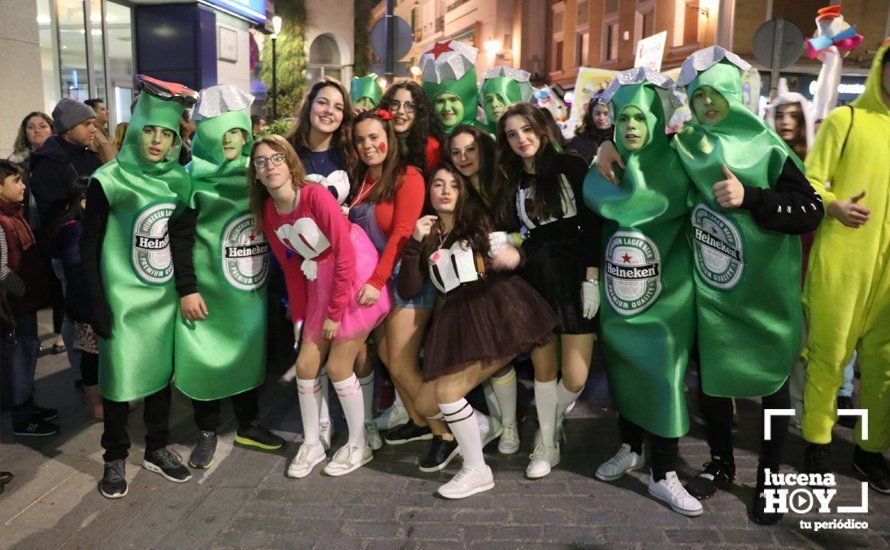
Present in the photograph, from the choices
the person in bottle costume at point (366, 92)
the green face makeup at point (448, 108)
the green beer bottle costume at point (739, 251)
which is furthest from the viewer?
the person in bottle costume at point (366, 92)

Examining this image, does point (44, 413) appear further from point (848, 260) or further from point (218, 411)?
point (848, 260)

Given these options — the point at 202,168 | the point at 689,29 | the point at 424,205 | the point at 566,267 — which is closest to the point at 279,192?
the point at 202,168

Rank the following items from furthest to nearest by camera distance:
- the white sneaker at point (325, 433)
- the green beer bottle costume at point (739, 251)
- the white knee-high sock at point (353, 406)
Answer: the white sneaker at point (325, 433) → the white knee-high sock at point (353, 406) → the green beer bottle costume at point (739, 251)

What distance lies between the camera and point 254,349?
153 inches

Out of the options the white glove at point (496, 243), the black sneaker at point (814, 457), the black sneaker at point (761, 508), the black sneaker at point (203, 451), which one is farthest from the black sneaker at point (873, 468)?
the black sneaker at point (203, 451)

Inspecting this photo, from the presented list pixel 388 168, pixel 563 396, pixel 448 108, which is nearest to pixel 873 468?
pixel 563 396

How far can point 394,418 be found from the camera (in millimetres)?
4262

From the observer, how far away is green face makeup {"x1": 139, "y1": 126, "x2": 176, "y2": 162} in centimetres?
342

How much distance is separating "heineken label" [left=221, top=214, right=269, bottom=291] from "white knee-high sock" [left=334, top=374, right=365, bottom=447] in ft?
2.33

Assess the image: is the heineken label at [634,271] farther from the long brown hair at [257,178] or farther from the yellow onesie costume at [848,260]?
the long brown hair at [257,178]

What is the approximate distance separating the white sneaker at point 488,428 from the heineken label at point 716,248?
1457 mm

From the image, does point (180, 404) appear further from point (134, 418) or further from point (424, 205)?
point (424, 205)

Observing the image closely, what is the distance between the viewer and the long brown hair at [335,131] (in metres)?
3.94

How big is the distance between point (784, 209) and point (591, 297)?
0.92m
